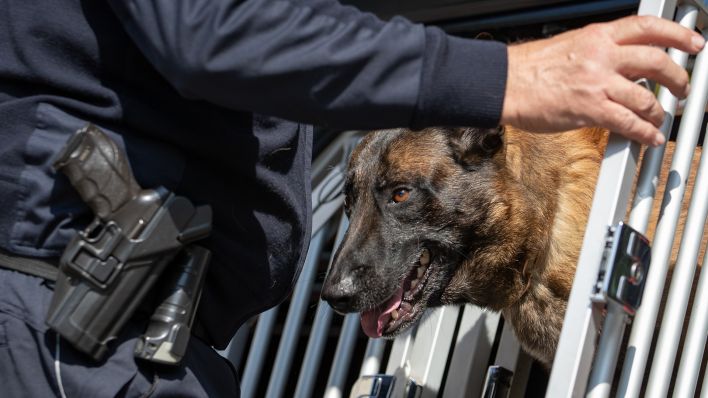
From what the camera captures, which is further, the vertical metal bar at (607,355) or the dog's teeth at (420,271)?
the dog's teeth at (420,271)

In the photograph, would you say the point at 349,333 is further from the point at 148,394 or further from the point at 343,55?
the point at 343,55

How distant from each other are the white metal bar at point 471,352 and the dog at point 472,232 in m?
0.14

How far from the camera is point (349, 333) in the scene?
296cm

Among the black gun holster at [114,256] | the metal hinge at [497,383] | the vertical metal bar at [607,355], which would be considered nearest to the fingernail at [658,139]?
the vertical metal bar at [607,355]

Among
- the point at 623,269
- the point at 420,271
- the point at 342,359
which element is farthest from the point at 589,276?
the point at 342,359

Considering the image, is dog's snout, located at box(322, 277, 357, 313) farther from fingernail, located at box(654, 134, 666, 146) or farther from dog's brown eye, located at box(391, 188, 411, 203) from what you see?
fingernail, located at box(654, 134, 666, 146)

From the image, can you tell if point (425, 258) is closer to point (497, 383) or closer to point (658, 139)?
point (497, 383)

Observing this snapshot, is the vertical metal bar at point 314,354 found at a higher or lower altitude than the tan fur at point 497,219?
lower

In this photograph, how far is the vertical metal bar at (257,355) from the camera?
123 inches

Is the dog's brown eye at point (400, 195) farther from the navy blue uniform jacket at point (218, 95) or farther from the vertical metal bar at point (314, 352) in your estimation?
the navy blue uniform jacket at point (218, 95)

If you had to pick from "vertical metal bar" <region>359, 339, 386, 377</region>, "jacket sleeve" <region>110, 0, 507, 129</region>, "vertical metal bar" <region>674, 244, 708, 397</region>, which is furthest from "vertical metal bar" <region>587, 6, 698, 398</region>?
"vertical metal bar" <region>359, 339, 386, 377</region>

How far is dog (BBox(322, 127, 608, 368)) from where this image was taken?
263 cm

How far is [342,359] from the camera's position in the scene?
2.92 meters

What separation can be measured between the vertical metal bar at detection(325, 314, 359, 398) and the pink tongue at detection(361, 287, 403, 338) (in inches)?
10.2
